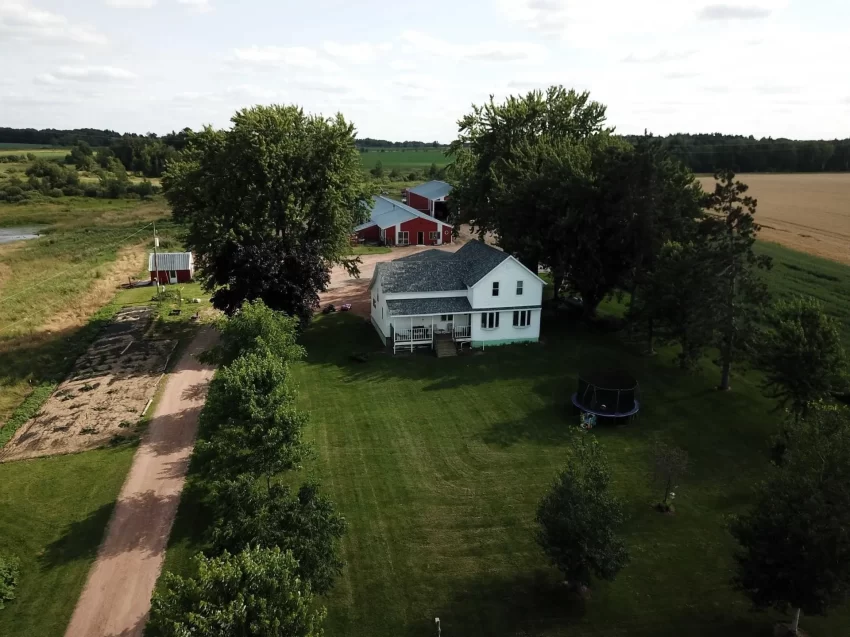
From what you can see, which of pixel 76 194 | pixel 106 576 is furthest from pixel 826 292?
pixel 76 194

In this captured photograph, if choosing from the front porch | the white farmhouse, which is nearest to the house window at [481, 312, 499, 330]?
the white farmhouse

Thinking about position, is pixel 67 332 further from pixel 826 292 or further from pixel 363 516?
pixel 826 292

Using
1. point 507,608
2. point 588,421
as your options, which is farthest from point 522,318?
point 507,608

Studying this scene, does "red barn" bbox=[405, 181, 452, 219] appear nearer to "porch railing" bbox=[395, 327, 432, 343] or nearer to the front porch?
the front porch

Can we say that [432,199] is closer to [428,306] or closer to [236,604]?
[428,306]

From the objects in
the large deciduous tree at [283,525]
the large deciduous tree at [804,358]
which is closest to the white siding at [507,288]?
the large deciduous tree at [804,358]

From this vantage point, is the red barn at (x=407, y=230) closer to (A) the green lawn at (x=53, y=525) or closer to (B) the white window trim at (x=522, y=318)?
(B) the white window trim at (x=522, y=318)
